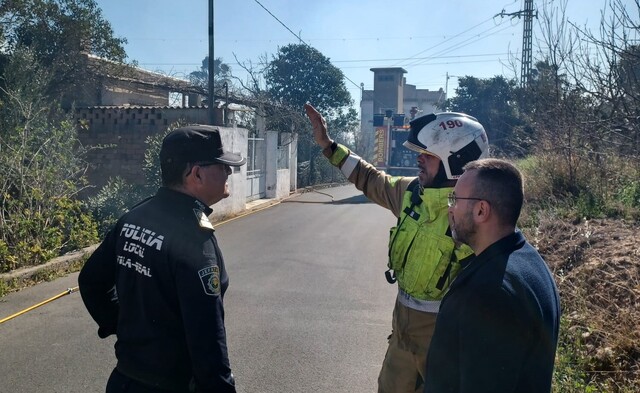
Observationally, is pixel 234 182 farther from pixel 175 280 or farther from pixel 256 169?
pixel 175 280

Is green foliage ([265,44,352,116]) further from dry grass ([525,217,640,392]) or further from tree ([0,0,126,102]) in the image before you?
dry grass ([525,217,640,392])

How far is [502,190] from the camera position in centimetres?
189

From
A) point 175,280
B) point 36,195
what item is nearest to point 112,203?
point 36,195

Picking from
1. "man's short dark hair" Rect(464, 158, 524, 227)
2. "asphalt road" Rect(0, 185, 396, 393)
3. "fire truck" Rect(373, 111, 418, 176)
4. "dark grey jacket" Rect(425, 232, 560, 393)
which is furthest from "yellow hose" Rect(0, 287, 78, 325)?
"fire truck" Rect(373, 111, 418, 176)

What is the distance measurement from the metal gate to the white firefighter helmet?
15709 mm

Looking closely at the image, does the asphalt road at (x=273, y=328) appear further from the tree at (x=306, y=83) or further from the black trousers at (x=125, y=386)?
the tree at (x=306, y=83)

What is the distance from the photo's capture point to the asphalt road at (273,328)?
15.3 ft

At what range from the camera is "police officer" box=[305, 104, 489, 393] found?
280 centimetres

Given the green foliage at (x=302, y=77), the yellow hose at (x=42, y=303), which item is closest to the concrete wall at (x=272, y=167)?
the green foliage at (x=302, y=77)

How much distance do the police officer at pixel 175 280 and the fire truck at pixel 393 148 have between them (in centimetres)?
2320

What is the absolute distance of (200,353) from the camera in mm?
2117

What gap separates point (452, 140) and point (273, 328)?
141 inches

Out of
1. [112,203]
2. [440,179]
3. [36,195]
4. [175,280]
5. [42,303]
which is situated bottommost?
[42,303]

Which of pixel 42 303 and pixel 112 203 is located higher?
pixel 112 203
